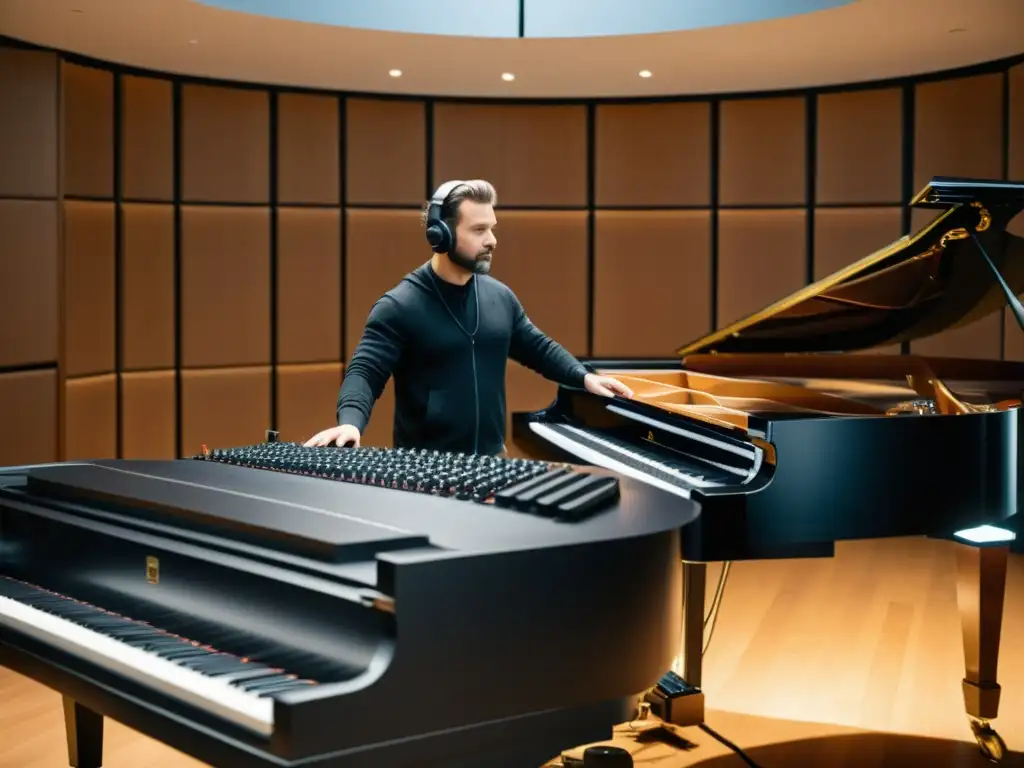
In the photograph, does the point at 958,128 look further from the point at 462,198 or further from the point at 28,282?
the point at 28,282

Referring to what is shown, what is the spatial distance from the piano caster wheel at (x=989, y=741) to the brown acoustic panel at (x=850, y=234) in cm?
381

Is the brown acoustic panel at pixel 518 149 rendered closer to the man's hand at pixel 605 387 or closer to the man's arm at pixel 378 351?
the man's hand at pixel 605 387

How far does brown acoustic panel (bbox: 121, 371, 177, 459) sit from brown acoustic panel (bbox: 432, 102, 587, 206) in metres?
2.05

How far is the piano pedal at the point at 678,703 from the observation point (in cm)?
289

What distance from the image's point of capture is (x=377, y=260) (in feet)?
23.3

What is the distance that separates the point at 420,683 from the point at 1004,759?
6.98 ft

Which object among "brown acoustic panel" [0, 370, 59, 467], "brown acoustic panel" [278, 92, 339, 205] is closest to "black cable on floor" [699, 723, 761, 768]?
"brown acoustic panel" [0, 370, 59, 467]

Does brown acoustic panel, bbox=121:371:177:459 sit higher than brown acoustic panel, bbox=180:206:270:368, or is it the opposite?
brown acoustic panel, bbox=180:206:270:368

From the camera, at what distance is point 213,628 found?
5.14 feet

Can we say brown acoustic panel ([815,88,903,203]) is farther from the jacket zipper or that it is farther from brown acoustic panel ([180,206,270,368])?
the jacket zipper

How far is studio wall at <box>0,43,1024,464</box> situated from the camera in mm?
5914

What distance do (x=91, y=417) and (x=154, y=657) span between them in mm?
4977

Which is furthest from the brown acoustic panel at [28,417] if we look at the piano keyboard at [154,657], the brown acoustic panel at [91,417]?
the piano keyboard at [154,657]

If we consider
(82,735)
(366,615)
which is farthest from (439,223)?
(366,615)
